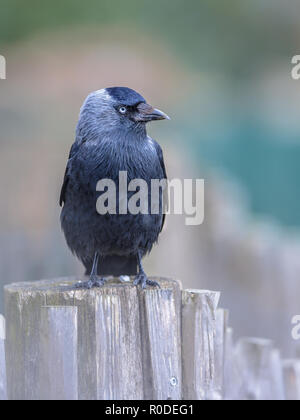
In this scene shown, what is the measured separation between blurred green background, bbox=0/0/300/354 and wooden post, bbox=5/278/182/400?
7.76 feet

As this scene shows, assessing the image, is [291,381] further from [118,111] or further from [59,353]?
[118,111]

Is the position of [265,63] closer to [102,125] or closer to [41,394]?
[102,125]

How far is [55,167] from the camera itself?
529cm

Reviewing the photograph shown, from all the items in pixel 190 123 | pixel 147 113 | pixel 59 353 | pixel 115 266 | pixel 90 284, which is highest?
pixel 190 123

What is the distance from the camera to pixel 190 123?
7.77 m

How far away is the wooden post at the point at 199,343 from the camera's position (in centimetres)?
274

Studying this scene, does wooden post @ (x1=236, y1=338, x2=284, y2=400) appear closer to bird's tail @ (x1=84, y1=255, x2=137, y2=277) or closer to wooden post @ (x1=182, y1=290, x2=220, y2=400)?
wooden post @ (x1=182, y1=290, x2=220, y2=400)

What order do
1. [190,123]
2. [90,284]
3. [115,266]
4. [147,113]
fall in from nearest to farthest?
[90,284]
[147,113]
[115,266]
[190,123]

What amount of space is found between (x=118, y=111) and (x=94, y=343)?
1508mm

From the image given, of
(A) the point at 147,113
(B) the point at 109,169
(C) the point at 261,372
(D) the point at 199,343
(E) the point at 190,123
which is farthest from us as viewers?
(E) the point at 190,123

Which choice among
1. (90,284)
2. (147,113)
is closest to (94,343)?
(90,284)

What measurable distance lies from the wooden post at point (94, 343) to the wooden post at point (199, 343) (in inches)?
2.0

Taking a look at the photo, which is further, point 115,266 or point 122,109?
point 115,266

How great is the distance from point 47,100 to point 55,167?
1.90 m
